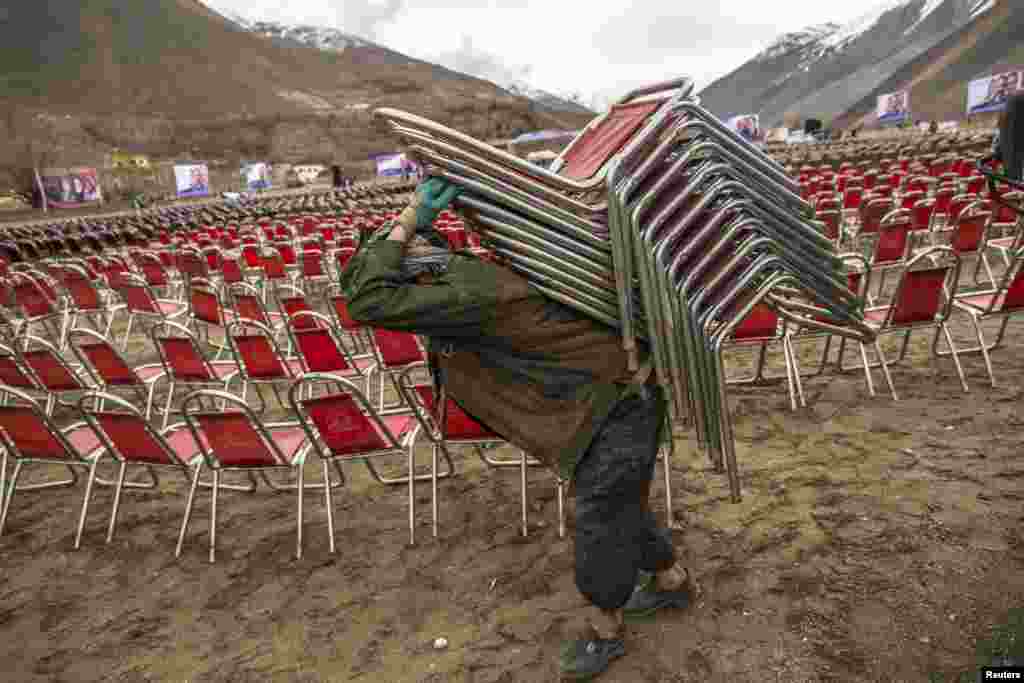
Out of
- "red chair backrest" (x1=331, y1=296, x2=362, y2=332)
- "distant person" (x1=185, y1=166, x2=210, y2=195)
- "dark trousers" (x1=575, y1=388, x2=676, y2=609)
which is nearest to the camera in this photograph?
"dark trousers" (x1=575, y1=388, x2=676, y2=609)

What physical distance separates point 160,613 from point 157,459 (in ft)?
2.84

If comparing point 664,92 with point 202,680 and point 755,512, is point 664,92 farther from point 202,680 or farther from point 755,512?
point 202,680

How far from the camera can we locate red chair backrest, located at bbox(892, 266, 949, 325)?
4207mm

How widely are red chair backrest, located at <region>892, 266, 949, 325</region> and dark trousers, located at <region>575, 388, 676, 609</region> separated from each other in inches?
122

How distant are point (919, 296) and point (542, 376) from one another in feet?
12.0

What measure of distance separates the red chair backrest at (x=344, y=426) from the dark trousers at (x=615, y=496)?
1.51 m

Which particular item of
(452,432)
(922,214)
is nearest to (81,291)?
(452,432)

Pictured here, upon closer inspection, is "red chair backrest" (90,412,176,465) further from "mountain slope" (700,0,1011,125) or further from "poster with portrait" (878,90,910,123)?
"mountain slope" (700,0,1011,125)

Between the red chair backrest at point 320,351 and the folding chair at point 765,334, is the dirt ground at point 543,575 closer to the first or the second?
the folding chair at point 765,334

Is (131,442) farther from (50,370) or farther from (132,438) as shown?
(50,370)

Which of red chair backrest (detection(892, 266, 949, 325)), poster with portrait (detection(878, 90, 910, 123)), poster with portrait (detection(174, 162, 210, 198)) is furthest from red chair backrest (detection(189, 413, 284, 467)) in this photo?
poster with portrait (detection(878, 90, 910, 123))

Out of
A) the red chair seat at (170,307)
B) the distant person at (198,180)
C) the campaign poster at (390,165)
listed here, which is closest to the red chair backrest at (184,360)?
the red chair seat at (170,307)

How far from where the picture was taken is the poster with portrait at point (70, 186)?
34.9 m

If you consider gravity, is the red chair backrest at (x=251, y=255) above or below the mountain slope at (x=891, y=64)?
below
